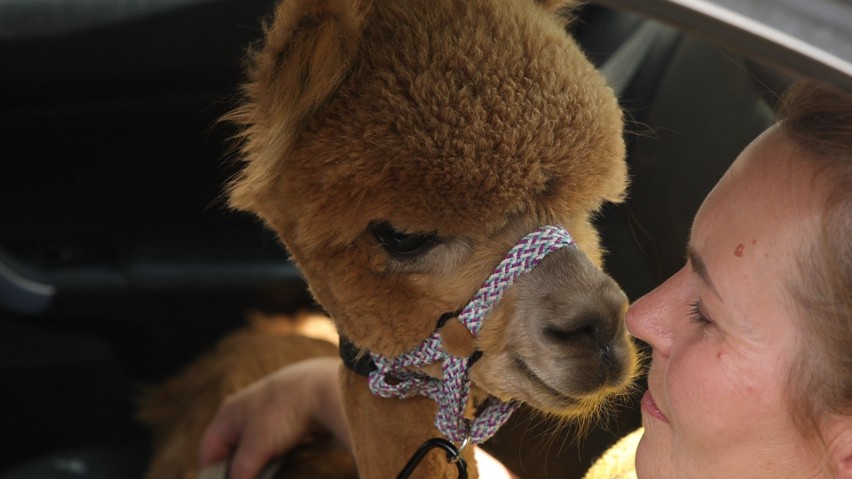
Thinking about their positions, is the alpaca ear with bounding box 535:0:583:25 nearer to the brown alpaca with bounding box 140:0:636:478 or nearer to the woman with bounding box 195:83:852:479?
the brown alpaca with bounding box 140:0:636:478

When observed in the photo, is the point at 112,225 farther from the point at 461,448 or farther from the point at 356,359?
the point at 461,448

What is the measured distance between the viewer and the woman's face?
33.3 inches

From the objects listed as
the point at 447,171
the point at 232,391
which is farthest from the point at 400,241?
the point at 232,391

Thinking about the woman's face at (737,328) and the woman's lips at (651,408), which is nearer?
the woman's face at (737,328)

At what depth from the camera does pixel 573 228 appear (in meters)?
1.11

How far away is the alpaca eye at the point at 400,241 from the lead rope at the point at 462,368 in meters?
0.08

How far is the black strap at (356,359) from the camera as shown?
3.85ft

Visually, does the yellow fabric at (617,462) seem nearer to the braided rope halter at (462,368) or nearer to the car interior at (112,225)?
the braided rope halter at (462,368)

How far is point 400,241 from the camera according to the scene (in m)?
1.05

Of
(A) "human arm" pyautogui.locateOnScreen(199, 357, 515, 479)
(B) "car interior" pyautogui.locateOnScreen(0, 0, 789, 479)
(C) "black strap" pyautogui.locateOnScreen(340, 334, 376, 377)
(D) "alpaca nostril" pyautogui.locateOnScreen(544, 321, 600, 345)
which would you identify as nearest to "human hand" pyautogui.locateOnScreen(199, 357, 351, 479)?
(A) "human arm" pyautogui.locateOnScreen(199, 357, 515, 479)

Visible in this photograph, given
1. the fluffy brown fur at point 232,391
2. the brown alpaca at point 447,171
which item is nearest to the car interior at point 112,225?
the fluffy brown fur at point 232,391

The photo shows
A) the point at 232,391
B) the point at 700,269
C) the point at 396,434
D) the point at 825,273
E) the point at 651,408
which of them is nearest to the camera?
the point at 825,273

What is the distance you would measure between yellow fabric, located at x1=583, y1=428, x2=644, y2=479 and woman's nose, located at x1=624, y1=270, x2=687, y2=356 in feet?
1.22

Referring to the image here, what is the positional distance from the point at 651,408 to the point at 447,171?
0.34 m
